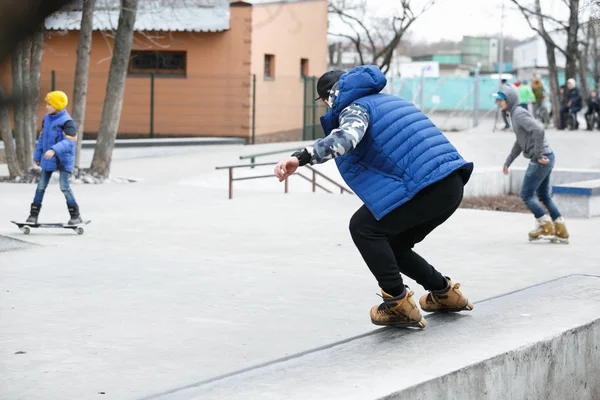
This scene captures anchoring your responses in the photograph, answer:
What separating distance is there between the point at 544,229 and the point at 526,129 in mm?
1188

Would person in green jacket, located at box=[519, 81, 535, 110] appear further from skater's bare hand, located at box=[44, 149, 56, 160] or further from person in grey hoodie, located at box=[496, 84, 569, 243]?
skater's bare hand, located at box=[44, 149, 56, 160]

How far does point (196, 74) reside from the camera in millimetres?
31109

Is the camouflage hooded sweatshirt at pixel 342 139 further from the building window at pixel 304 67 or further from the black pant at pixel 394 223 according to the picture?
the building window at pixel 304 67

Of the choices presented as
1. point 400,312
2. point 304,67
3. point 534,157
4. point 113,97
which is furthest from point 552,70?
point 400,312

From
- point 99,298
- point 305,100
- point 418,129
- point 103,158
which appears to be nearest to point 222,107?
point 305,100

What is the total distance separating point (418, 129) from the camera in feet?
16.5

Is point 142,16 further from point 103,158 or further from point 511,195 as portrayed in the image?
point 511,195

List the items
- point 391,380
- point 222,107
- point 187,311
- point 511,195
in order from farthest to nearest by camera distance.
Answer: point 222,107, point 511,195, point 187,311, point 391,380

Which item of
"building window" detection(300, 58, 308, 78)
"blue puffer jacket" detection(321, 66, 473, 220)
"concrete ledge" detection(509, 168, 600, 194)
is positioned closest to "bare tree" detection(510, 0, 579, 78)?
"building window" detection(300, 58, 308, 78)

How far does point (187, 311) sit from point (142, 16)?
2551 centimetres

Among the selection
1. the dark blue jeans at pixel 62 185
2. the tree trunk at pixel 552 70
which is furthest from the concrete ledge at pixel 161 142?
the dark blue jeans at pixel 62 185

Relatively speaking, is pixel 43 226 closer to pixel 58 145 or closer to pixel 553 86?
pixel 58 145

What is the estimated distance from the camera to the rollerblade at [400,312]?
200 inches

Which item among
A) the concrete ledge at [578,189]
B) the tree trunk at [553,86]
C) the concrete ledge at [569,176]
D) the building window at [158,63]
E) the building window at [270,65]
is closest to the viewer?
the concrete ledge at [578,189]
